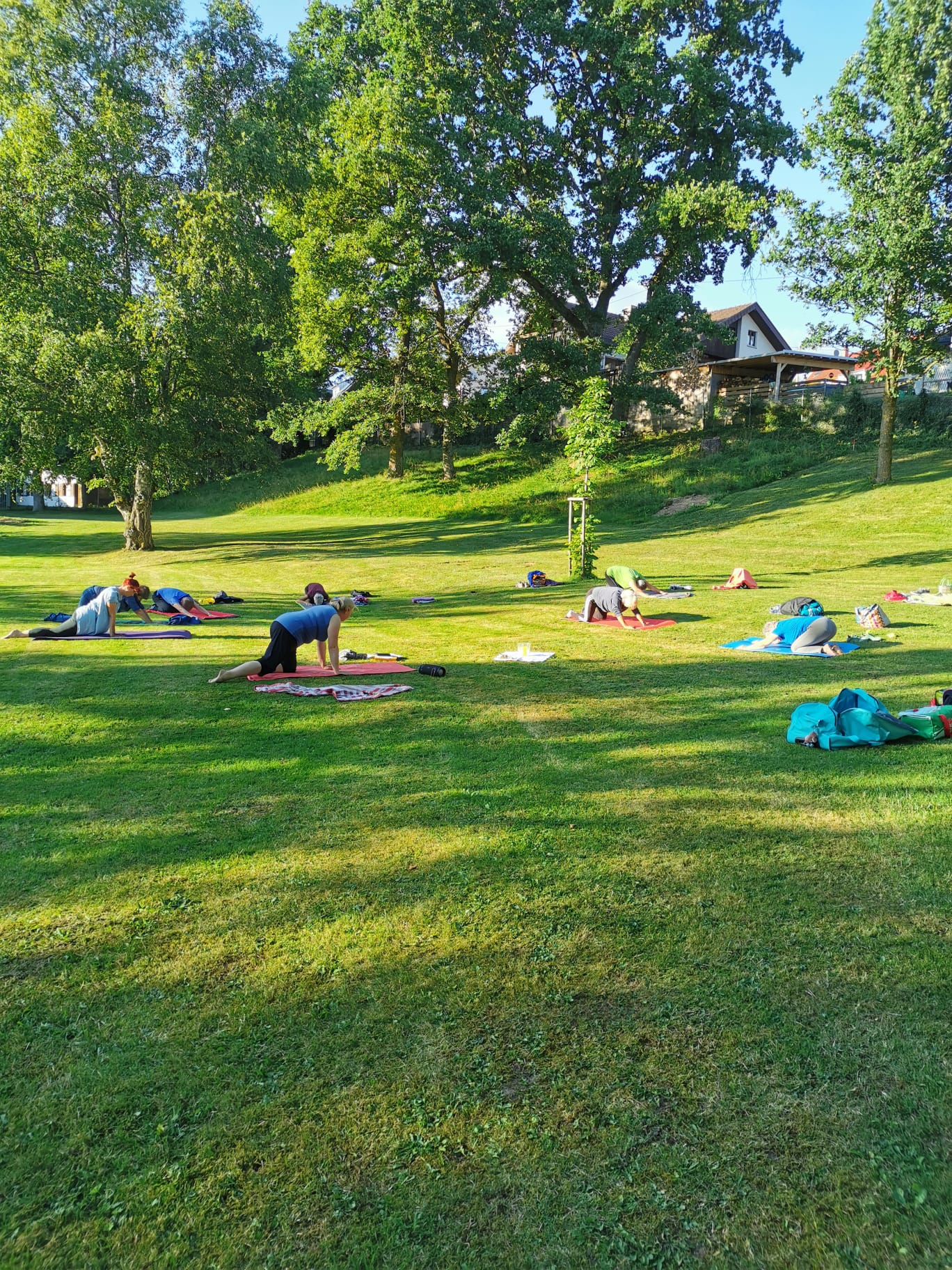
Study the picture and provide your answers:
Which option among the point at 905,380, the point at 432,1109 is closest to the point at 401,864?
the point at 432,1109

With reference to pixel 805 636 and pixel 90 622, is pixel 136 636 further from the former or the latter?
pixel 805 636

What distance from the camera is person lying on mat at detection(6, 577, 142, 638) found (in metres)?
12.2

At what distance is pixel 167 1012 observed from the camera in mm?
3465

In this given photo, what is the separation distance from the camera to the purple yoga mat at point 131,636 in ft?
39.9

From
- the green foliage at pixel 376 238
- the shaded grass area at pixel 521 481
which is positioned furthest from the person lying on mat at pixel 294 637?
the green foliage at pixel 376 238

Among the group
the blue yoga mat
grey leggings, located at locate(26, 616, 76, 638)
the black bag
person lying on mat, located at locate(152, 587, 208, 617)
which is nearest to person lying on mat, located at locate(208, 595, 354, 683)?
grey leggings, located at locate(26, 616, 76, 638)

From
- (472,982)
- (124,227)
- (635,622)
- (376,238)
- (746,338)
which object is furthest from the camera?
(746,338)

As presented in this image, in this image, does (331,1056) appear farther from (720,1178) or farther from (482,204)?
(482,204)

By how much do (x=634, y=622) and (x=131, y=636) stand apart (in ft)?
26.4

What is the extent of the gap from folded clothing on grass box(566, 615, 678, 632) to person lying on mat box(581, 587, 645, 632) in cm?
5

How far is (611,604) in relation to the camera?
1287 centimetres

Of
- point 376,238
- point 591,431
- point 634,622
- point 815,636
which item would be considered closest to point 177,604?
point 634,622

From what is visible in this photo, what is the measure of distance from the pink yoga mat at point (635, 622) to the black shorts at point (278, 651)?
214 inches

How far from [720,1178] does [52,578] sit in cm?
2150
